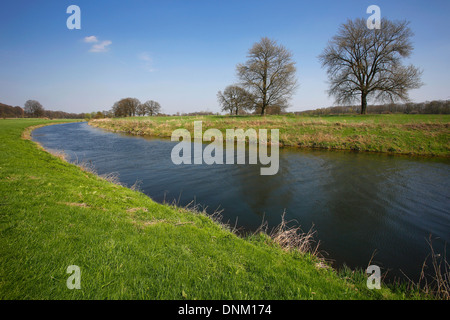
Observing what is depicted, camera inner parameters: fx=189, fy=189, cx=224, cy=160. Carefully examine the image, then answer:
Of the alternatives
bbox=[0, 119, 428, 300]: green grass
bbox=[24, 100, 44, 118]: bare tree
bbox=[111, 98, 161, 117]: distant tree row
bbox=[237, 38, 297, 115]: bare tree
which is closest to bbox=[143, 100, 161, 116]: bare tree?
bbox=[111, 98, 161, 117]: distant tree row

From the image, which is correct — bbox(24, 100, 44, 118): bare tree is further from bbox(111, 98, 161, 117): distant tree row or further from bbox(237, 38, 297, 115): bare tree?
bbox(237, 38, 297, 115): bare tree

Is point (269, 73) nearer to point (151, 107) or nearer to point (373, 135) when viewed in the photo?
point (373, 135)

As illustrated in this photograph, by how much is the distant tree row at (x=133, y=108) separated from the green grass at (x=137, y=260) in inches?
3929

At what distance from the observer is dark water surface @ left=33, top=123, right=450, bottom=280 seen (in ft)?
18.0

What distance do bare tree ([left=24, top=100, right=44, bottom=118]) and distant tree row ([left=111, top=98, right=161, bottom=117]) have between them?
1432 inches

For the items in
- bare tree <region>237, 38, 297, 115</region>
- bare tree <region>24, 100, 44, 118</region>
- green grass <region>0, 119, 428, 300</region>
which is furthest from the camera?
bare tree <region>24, 100, 44, 118</region>

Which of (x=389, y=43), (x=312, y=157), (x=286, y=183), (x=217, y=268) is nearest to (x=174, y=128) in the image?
(x=312, y=157)

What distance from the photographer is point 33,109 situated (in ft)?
320

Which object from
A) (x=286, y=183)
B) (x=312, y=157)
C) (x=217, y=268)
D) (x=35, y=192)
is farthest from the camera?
(x=312, y=157)

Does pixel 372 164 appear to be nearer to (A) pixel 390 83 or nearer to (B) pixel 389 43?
(A) pixel 390 83

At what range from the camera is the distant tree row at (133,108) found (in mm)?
92375
